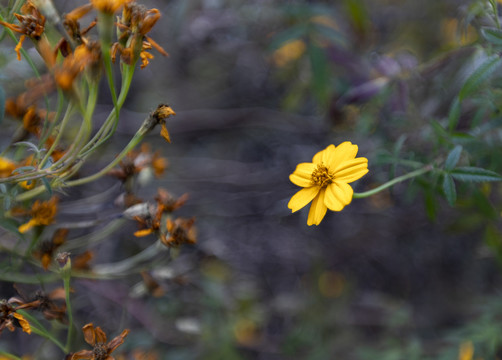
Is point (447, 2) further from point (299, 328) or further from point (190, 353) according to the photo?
point (190, 353)

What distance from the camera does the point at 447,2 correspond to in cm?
307

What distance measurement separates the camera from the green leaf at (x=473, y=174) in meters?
1.22

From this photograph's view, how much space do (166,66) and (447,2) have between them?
6.63ft

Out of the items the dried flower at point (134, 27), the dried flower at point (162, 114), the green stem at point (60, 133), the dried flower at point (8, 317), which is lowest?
the dried flower at point (8, 317)

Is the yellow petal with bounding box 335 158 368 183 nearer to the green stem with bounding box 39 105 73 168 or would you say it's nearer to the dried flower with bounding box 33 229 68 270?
the green stem with bounding box 39 105 73 168

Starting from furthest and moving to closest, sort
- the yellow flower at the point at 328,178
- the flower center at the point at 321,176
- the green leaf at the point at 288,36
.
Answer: the green leaf at the point at 288,36 → the flower center at the point at 321,176 → the yellow flower at the point at 328,178

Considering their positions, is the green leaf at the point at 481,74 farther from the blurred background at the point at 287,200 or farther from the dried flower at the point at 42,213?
the dried flower at the point at 42,213

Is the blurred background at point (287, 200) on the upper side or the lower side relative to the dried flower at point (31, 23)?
lower

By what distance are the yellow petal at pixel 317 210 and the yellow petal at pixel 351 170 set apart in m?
0.07

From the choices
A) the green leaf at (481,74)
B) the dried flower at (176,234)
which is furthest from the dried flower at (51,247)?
the green leaf at (481,74)

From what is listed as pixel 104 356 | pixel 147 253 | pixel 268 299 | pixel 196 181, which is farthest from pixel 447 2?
pixel 104 356

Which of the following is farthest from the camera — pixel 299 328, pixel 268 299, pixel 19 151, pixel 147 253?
pixel 268 299

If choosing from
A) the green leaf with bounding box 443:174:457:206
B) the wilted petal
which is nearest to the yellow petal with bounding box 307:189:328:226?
the green leaf with bounding box 443:174:457:206

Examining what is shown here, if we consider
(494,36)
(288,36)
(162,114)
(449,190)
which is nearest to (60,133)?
(162,114)
